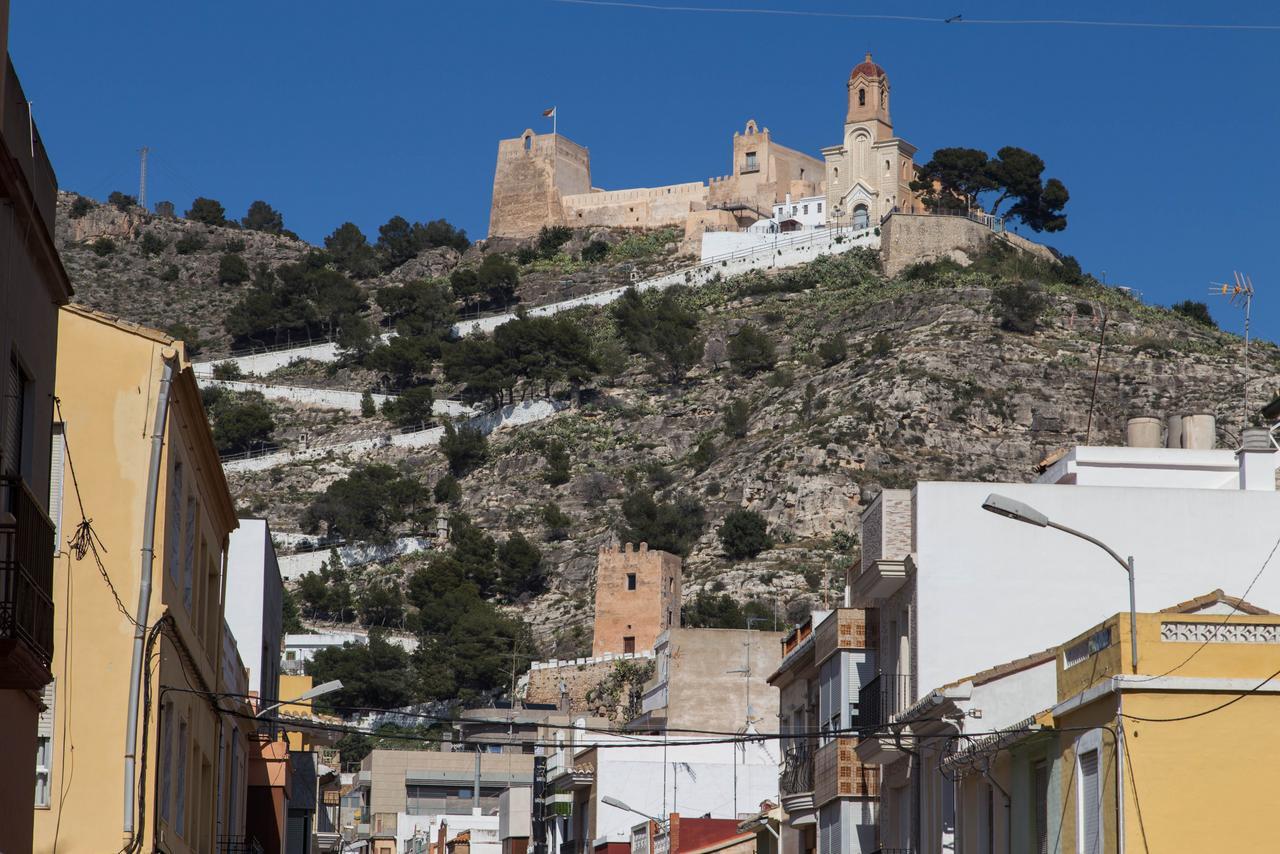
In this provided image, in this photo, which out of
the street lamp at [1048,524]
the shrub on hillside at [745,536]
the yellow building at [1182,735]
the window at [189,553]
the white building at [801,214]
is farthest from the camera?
the white building at [801,214]

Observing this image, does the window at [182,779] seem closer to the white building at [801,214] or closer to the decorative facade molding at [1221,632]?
the decorative facade molding at [1221,632]

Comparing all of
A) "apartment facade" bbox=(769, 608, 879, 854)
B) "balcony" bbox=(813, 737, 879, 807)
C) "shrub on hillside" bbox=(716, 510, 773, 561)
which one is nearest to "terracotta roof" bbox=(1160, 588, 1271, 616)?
"apartment facade" bbox=(769, 608, 879, 854)

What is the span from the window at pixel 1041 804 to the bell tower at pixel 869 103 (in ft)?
478

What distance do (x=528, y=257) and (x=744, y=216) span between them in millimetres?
18923

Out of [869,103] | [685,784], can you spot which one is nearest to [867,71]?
[869,103]

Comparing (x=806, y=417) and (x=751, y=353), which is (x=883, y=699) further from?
(x=751, y=353)

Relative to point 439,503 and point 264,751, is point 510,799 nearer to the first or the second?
point 264,751

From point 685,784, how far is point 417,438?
99742 millimetres

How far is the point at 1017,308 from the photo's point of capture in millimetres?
137875

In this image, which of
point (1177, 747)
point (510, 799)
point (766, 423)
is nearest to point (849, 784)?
point (1177, 747)

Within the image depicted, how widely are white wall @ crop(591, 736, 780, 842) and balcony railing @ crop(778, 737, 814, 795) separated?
477 inches

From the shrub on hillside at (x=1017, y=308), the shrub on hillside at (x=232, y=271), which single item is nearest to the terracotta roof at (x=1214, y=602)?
the shrub on hillside at (x=1017, y=308)

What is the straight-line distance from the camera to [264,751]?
119 ft

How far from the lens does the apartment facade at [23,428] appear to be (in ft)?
41.3
